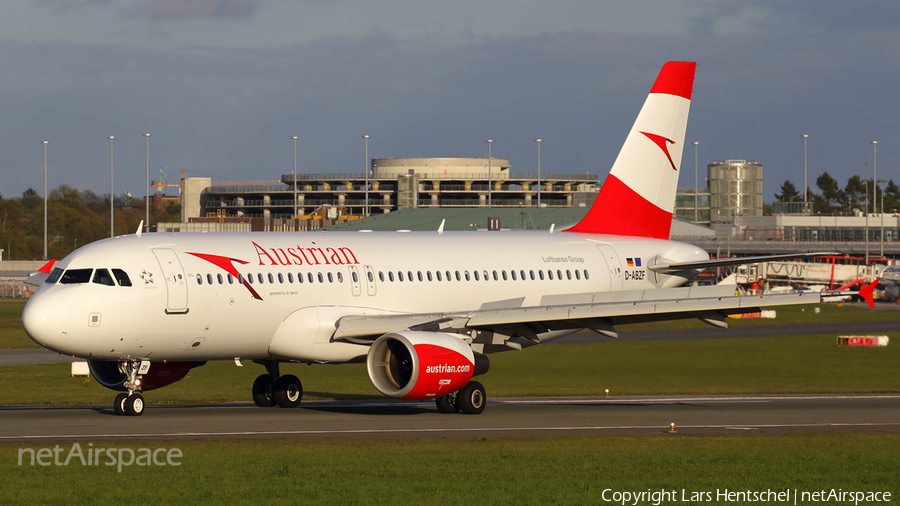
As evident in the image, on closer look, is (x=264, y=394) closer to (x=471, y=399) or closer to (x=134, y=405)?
(x=134, y=405)

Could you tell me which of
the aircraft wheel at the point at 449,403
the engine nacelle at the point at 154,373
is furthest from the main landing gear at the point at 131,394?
the aircraft wheel at the point at 449,403

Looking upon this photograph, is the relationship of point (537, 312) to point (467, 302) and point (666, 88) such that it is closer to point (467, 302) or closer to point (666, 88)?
point (467, 302)

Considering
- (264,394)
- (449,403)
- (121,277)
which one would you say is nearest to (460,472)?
(449,403)

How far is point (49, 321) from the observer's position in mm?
25156

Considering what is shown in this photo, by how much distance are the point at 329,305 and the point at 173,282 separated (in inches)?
167

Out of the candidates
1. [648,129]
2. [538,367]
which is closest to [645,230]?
[648,129]

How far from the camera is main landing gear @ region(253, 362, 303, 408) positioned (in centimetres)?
3081

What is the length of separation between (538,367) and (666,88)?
34.9 ft

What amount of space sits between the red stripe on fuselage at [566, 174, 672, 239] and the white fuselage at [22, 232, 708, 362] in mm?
2643

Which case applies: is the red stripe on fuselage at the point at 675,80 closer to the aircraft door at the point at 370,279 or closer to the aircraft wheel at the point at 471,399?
the aircraft door at the point at 370,279

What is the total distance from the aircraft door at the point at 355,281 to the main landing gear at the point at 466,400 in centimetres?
359

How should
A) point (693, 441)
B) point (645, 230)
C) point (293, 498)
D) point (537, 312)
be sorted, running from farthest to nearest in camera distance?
point (645, 230)
point (537, 312)
point (693, 441)
point (293, 498)

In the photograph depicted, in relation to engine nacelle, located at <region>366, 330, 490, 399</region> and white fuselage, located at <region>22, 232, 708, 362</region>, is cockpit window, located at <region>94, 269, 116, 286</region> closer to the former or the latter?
white fuselage, located at <region>22, 232, 708, 362</region>

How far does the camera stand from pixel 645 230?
3772cm
